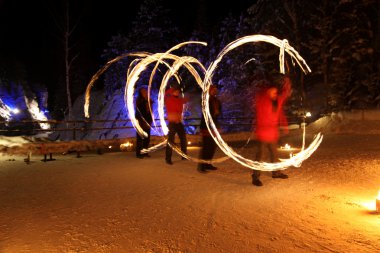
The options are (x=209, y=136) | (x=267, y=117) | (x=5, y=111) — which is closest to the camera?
(x=267, y=117)

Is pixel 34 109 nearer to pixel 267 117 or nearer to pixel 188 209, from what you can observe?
pixel 267 117

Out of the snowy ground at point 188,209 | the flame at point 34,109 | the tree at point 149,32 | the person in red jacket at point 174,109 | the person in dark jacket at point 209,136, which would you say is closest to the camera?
the snowy ground at point 188,209

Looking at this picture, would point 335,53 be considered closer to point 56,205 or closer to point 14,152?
point 14,152

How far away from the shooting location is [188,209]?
6.09 meters

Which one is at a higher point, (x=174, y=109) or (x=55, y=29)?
(x=55, y=29)

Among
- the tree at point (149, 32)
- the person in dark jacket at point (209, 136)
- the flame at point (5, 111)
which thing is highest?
the tree at point (149, 32)

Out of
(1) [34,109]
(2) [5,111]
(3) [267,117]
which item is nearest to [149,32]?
(2) [5,111]

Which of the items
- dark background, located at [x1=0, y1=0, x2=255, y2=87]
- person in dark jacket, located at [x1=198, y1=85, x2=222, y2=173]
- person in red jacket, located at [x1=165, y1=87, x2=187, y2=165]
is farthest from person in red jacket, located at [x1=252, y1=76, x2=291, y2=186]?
dark background, located at [x1=0, y1=0, x2=255, y2=87]

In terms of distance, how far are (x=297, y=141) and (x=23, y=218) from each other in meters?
13.0

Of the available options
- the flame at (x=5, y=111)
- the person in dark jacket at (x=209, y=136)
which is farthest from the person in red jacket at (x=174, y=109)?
the flame at (x=5, y=111)

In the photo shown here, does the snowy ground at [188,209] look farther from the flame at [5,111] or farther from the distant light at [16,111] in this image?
the distant light at [16,111]

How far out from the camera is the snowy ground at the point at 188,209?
183 inches

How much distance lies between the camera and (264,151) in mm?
8117

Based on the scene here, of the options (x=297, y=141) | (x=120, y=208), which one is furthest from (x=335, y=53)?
(x=120, y=208)
